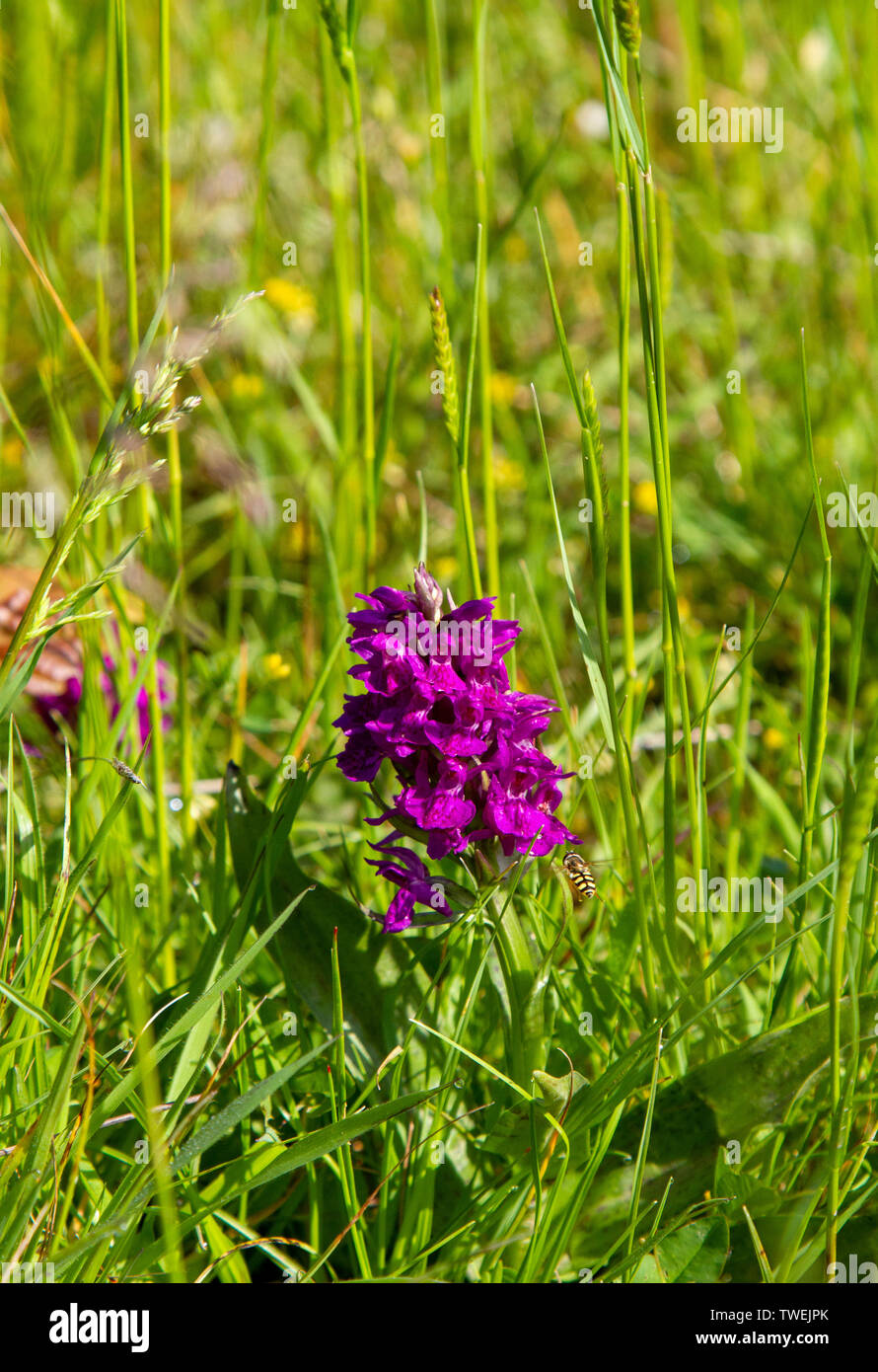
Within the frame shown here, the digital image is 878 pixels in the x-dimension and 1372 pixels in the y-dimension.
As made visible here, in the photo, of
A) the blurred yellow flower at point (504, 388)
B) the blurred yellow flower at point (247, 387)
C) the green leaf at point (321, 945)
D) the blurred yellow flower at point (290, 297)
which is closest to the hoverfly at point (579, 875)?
the green leaf at point (321, 945)

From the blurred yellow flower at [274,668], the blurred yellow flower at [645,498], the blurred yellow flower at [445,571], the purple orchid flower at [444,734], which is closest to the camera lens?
the purple orchid flower at [444,734]

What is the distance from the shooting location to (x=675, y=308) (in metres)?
3.05

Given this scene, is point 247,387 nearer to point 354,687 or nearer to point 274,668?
point 274,668

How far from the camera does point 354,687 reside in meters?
1.88

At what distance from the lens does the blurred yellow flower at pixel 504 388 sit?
2801 mm

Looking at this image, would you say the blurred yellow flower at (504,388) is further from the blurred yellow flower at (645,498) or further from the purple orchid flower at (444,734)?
the purple orchid flower at (444,734)

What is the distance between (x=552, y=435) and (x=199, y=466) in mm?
946

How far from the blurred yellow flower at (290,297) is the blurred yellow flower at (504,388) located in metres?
0.56

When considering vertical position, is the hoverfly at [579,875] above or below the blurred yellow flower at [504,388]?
below

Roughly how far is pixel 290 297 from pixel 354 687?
5.14 feet

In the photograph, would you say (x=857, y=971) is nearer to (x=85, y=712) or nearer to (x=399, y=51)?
(x=85, y=712)

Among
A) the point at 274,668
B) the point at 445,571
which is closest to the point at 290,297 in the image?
the point at 445,571

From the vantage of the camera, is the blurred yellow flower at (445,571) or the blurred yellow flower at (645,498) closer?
the blurred yellow flower at (445,571)
